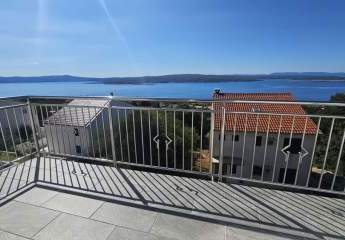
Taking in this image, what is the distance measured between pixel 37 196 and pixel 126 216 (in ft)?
4.09

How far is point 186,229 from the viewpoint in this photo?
6.28ft

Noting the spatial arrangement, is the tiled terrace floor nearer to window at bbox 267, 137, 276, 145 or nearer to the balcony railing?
the balcony railing

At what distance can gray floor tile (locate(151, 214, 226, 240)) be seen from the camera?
1.82 m

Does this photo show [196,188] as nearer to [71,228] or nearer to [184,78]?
[71,228]

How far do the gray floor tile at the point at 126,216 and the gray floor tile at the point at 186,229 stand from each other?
0.10m

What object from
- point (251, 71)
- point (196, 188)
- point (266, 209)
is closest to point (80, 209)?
point (196, 188)

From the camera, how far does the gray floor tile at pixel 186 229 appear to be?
5.96 feet

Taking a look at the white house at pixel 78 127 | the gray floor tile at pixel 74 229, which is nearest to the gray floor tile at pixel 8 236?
the gray floor tile at pixel 74 229

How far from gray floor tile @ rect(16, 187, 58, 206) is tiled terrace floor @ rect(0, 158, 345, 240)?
12 mm

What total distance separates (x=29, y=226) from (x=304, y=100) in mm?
3072

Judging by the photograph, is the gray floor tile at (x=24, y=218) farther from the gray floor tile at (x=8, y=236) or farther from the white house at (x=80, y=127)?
the white house at (x=80, y=127)

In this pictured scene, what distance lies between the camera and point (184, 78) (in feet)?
78.0

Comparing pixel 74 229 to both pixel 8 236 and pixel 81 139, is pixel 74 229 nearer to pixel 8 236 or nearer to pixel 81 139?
pixel 8 236

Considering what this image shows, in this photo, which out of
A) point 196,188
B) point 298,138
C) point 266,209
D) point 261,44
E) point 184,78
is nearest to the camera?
point 266,209
